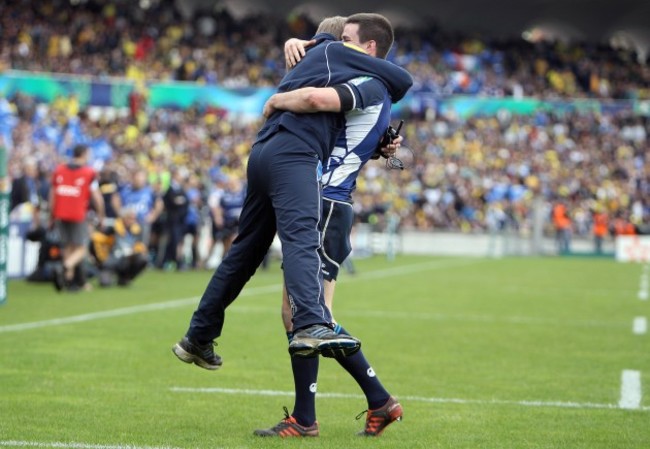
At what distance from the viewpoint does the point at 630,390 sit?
299 inches

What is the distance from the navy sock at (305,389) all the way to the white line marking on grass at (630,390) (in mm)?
2207

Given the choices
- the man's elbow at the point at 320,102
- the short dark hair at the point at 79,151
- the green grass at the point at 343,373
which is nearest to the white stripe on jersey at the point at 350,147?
the man's elbow at the point at 320,102

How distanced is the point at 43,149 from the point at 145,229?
7.22 meters

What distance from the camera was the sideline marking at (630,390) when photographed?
6.90 m

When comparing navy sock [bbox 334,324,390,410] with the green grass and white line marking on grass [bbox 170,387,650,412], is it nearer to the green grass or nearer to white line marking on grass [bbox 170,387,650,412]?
the green grass

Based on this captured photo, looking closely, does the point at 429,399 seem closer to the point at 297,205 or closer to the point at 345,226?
the point at 345,226

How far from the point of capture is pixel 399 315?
1348 cm

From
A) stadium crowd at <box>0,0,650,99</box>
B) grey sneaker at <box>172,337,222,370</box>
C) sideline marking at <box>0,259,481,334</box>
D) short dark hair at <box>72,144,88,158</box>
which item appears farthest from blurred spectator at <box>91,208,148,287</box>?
stadium crowd at <box>0,0,650,99</box>

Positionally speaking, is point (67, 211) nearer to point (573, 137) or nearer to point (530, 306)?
point (530, 306)

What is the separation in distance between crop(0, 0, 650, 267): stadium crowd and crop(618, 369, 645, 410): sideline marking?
2574 cm

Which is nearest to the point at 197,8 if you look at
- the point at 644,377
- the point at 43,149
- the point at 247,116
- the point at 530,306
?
the point at 247,116

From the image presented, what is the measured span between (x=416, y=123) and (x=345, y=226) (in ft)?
140

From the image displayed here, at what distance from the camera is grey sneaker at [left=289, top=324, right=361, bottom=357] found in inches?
191

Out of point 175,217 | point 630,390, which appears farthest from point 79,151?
point 630,390
